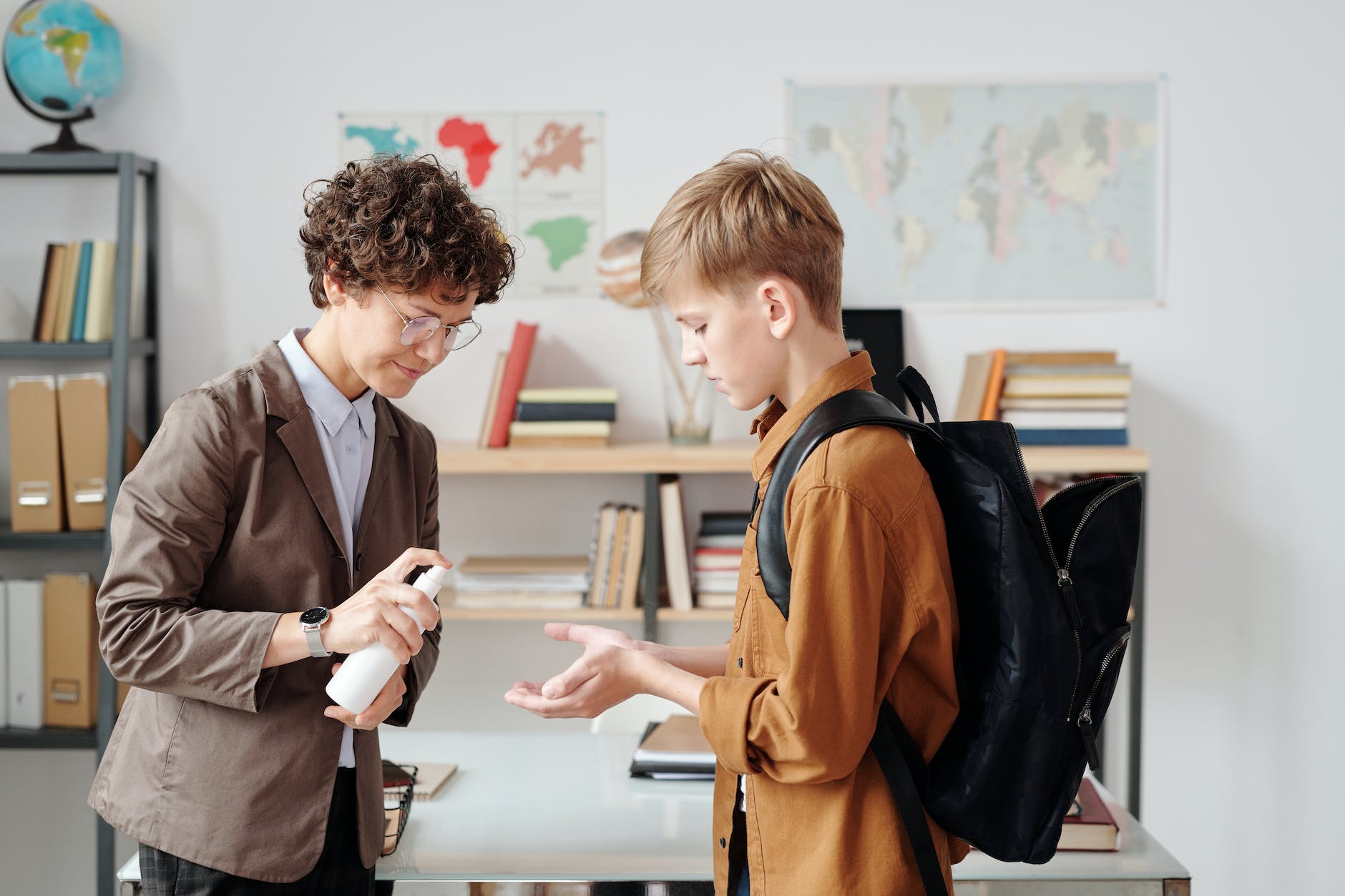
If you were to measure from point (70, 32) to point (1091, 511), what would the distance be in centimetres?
253

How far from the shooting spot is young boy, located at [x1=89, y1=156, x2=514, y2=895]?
47.6 inches

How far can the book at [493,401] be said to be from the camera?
259 centimetres

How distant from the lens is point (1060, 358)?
256 centimetres

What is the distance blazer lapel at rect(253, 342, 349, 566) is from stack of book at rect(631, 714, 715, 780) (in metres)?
0.85

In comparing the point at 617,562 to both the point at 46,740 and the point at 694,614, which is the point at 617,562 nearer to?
the point at 694,614

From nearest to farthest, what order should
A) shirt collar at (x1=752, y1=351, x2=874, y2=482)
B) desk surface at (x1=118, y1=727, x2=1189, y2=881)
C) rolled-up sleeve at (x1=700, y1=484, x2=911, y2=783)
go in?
rolled-up sleeve at (x1=700, y1=484, x2=911, y2=783) → shirt collar at (x1=752, y1=351, x2=874, y2=482) → desk surface at (x1=118, y1=727, x2=1189, y2=881)

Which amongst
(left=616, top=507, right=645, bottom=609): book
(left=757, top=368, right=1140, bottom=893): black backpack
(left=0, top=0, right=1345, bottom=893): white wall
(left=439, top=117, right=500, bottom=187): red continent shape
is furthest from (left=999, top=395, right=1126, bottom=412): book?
(left=757, top=368, right=1140, bottom=893): black backpack

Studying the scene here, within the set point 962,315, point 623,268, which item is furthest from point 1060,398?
point 623,268

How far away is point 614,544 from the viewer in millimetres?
2598

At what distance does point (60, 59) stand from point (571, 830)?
211 centimetres

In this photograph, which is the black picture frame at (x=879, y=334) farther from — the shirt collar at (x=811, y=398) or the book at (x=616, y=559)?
the shirt collar at (x=811, y=398)

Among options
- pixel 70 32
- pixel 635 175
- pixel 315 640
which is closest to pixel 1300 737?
pixel 635 175

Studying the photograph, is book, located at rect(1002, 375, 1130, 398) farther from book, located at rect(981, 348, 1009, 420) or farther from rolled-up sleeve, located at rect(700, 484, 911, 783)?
rolled-up sleeve, located at rect(700, 484, 911, 783)

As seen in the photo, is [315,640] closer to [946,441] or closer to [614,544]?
[946,441]
